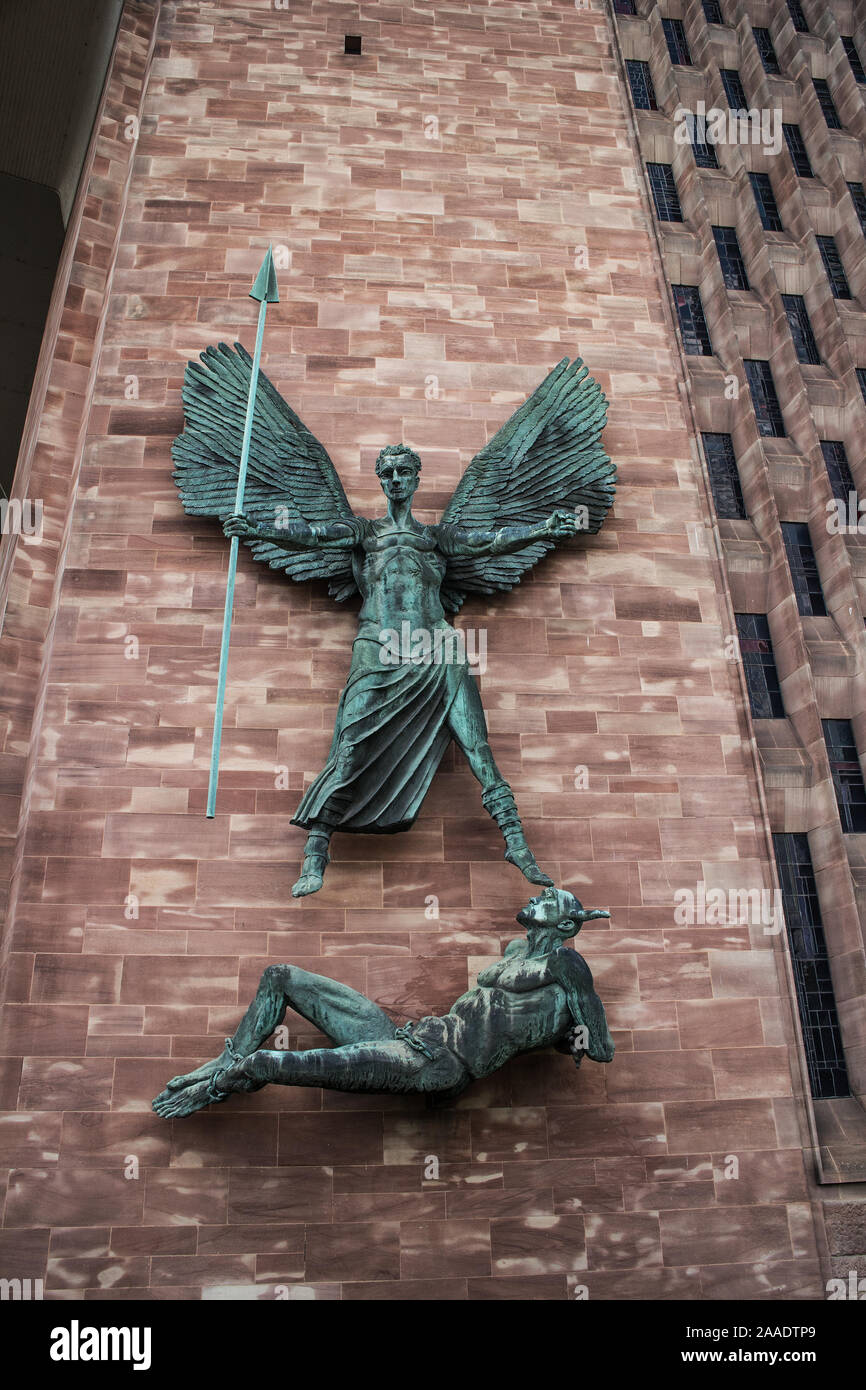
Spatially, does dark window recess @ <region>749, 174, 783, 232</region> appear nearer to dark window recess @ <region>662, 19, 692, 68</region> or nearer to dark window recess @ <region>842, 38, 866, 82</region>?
dark window recess @ <region>662, 19, 692, 68</region>

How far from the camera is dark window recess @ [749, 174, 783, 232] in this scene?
14.7 metres

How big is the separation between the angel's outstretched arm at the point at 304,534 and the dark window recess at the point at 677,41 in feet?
31.6

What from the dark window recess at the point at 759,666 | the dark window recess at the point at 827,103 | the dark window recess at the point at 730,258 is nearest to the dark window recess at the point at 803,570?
the dark window recess at the point at 759,666

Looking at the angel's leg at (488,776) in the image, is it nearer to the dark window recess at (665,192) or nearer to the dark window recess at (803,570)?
the dark window recess at (803,570)

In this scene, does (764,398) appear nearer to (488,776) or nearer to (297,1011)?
(488,776)

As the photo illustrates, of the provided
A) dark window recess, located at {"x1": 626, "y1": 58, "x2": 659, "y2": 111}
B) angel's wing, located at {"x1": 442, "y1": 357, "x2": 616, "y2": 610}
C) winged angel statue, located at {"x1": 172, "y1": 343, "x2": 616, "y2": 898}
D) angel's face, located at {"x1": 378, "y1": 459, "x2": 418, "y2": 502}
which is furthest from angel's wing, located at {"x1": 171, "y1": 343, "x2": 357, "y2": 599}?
dark window recess, located at {"x1": 626, "y1": 58, "x2": 659, "y2": 111}

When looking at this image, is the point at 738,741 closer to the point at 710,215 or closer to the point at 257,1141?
the point at 257,1141

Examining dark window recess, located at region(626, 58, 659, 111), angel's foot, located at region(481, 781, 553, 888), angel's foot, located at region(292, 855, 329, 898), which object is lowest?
angel's foot, located at region(292, 855, 329, 898)

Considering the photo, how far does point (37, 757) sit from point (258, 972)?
8.26 ft

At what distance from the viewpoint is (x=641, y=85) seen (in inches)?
604

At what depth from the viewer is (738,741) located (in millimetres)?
10383

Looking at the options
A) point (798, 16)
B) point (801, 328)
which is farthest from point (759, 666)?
point (798, 16)

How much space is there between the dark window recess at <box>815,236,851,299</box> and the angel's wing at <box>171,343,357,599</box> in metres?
7.30

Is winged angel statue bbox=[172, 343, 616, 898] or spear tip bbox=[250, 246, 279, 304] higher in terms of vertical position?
spear tip bbox=[250, 246, 279, 304]
